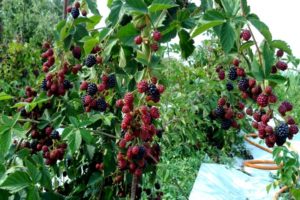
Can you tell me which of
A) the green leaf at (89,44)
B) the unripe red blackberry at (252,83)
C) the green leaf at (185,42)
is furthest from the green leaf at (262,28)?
the green leaf at (89,44)

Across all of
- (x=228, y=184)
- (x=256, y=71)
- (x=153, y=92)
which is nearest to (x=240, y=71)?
(x=256, y=71)

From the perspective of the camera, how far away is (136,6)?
3.05 feet

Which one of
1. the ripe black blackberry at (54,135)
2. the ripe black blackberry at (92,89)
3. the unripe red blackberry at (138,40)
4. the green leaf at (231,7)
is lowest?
the ripe black blackberry at (54,135)

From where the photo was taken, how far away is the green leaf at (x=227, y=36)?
89 centimetres

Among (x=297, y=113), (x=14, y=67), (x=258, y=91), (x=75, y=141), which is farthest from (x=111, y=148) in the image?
(x=297, y=113)

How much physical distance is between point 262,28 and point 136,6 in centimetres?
27

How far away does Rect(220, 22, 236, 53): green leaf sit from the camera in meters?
0.89

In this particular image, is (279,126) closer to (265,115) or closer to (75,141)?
(265,115)

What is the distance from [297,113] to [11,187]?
6.28 meters

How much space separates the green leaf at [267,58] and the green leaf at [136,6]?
0.88ft

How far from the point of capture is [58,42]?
4.14 feet

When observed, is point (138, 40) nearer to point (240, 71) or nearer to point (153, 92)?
point (153, 92)

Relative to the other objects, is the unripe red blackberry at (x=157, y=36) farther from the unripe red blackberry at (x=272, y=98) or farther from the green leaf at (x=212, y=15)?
the unripe red blackberry at (x=272, y=98)

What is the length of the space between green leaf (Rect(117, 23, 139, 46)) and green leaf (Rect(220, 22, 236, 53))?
0.22 m
